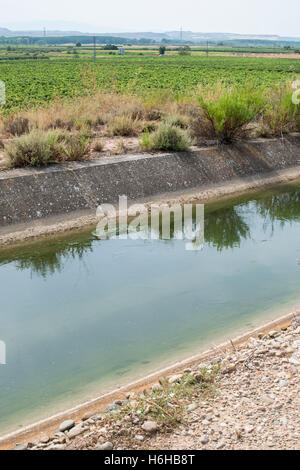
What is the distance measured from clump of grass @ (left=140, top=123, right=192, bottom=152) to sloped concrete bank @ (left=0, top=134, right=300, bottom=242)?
0.98 feet

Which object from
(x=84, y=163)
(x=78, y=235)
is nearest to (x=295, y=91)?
(x=84, y=163)

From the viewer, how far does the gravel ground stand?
3910 mm

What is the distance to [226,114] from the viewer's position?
45.5ft

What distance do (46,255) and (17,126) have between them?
5.60 metres

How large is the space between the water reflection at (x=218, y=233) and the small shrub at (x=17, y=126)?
4.70 meters

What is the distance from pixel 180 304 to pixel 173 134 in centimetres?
689

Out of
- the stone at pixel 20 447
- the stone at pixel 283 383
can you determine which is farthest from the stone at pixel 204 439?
the stone at pixel 20 447

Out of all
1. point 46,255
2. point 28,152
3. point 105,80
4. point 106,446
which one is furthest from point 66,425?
point 105,80

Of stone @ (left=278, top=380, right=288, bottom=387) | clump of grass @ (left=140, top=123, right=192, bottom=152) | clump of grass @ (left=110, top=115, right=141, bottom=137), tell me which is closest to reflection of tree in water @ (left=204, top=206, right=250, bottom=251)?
clump of grass @ (left=140, top=123, right=192, bottom=152)

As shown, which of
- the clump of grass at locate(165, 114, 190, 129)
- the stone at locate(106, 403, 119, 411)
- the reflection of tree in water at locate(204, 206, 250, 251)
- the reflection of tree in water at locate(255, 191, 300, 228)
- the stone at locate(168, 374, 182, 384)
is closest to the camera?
the stone at locate(106, 403, 119, 411)

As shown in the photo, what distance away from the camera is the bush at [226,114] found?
13.9 m

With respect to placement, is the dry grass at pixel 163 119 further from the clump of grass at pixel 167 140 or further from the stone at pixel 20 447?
the stone at pixel 20 447

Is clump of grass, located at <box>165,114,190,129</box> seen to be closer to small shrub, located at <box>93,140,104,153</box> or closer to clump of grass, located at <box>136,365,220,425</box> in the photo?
small shrub, located at <box>93,140,104,153</box>

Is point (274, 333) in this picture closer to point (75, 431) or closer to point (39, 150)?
point (75, 431)
